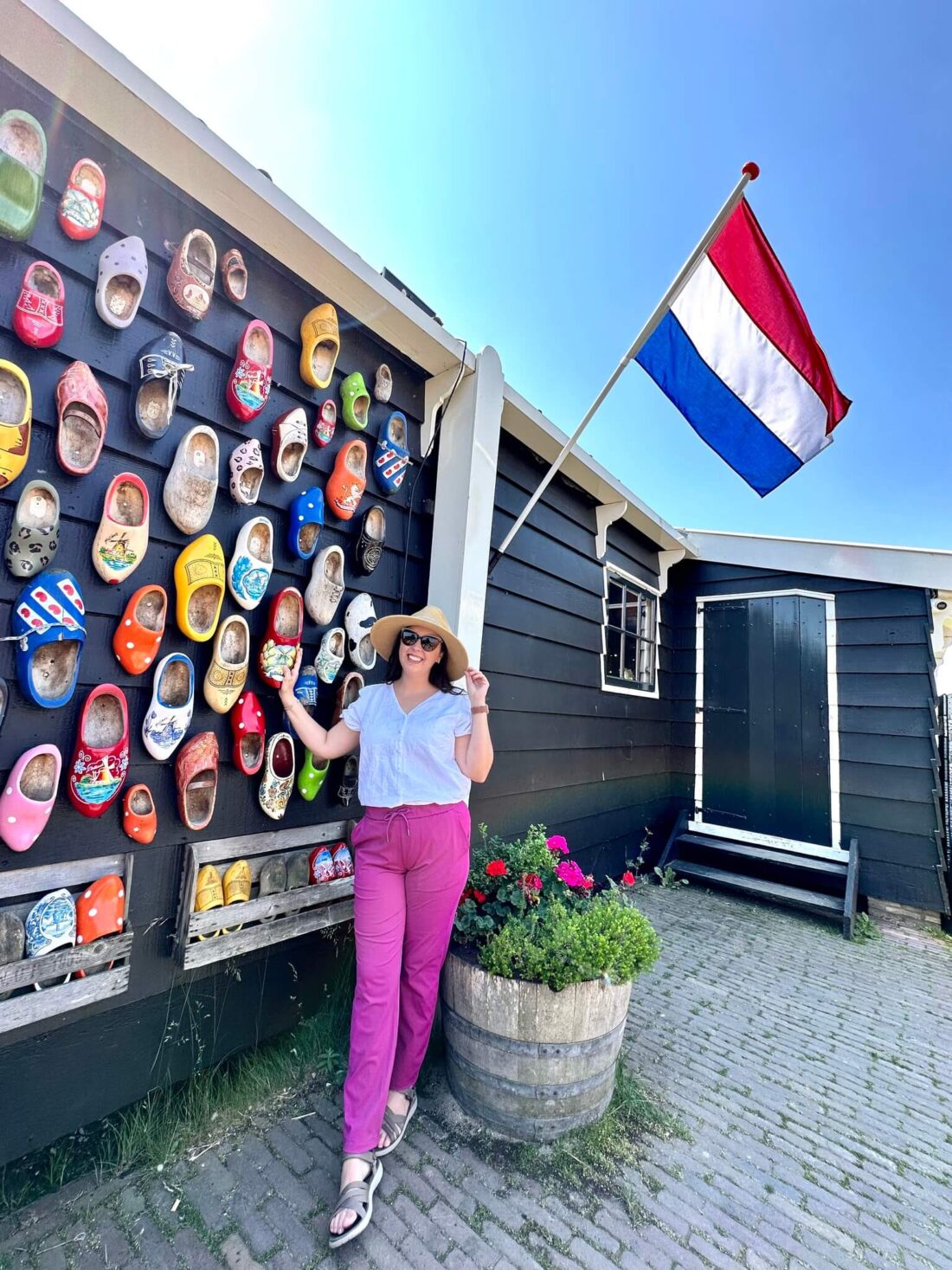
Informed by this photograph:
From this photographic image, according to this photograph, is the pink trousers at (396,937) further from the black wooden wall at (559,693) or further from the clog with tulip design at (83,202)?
the clog with tulip design at (83,202)

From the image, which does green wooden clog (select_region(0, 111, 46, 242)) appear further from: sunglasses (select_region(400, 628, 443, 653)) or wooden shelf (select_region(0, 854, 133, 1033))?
wooden shelf (select_region(0, 854, 133, 1033))

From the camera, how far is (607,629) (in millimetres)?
4469

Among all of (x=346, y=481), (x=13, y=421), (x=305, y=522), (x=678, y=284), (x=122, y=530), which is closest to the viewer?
(x=13, y=421)

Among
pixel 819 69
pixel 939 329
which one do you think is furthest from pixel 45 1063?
pixel 939 329

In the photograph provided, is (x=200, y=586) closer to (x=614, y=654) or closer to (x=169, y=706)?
(x=169, y=706)

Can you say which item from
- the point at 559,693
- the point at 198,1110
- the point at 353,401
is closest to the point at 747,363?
the point at 353,401

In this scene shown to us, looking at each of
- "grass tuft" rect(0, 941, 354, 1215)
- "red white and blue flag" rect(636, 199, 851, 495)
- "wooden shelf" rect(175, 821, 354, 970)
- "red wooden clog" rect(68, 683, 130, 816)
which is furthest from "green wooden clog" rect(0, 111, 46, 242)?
"grass tuft" rect(0, 941, 354, 1215)

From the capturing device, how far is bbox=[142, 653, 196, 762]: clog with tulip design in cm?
163

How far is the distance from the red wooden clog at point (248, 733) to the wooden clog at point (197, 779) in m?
0.07

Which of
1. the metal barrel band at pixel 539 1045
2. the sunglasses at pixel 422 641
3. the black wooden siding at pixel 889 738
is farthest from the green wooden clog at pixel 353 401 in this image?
the black wooden siding at pixel 889 738

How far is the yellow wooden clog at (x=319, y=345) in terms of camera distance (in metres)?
2.08

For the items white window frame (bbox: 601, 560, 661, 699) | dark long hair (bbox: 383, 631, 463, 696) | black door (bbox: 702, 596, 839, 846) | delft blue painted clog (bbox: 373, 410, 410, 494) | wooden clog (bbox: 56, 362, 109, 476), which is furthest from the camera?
black door (bbox: 702, 596, 839, 846)

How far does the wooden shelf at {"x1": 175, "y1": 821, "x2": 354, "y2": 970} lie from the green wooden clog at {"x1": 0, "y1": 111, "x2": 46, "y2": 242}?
175 centimetres

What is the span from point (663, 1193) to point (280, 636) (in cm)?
206
